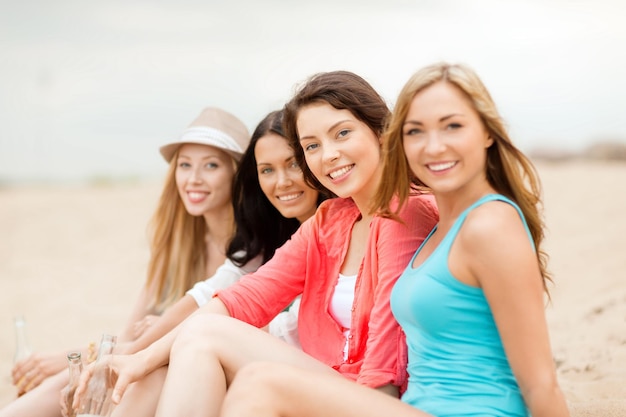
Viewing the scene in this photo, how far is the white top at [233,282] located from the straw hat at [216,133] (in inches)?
21.8

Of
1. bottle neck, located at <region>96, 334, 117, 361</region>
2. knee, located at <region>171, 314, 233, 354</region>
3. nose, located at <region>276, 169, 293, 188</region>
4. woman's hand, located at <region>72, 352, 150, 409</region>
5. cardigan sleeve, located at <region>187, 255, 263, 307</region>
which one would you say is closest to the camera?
knee, located at <region>171, 314, 233, 354</region>

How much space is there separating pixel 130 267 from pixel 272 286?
5837 millimetres

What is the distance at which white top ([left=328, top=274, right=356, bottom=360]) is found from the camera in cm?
252

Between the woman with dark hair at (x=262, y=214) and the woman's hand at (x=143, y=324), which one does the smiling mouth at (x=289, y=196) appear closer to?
the woman with dark hair at (x=262, y=214)

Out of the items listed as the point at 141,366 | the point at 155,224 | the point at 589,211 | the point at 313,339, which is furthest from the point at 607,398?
the point at 589,211

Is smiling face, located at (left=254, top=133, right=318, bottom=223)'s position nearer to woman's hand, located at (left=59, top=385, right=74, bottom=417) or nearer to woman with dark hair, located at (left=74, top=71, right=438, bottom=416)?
woman with dark hair, located at (left=74, top=71, right=438, bottom=416)

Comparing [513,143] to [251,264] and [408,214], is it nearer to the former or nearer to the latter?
[408,214]

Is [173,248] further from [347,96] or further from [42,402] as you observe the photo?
[347,96]

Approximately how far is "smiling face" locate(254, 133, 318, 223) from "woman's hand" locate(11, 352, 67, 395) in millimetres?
1175

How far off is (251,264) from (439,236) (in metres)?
1.46

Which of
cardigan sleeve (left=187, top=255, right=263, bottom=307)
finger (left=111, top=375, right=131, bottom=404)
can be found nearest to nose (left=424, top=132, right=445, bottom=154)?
finger (left=111, top=375, right=131, bottom=404)

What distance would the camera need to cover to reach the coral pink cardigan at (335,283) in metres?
2.18

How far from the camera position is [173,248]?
378 centimetres

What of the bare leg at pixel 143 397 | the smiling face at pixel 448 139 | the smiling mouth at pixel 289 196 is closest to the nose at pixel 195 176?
the smiling mouth at pixel 289 196
